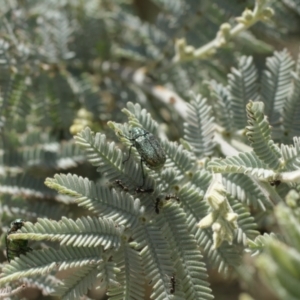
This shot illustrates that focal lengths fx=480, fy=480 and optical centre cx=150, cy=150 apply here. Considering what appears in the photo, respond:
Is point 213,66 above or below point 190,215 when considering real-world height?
above

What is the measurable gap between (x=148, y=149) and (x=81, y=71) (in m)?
1.25

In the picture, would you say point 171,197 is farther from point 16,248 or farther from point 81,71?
point 81,71

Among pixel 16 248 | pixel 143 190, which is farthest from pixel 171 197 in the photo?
pixel 16 248

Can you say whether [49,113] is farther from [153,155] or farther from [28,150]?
[153,155]

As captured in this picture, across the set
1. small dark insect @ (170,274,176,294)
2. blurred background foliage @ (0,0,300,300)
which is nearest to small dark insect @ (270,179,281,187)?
small dark insect @ (170,274,176,294)

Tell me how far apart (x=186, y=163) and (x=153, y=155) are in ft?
0.67

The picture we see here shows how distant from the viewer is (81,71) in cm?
272

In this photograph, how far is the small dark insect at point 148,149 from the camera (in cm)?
162

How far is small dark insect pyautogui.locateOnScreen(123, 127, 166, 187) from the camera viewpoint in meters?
1.62

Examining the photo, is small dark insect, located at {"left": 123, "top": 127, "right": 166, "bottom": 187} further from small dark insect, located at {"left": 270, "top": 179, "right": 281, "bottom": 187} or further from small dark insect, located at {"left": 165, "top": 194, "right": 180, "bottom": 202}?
small dark insect, located at {"left": 270, "top": 179, "right": 281, "bottom": 187}

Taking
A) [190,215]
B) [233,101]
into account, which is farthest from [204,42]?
[190,215]

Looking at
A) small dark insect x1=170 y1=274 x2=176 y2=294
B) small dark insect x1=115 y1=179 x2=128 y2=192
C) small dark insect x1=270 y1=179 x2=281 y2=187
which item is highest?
small dark insect x1=270 y1=179 x2=281 y2=187

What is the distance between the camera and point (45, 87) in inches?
96.4

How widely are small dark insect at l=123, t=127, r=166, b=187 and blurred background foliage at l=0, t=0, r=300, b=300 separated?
497 millimetres
